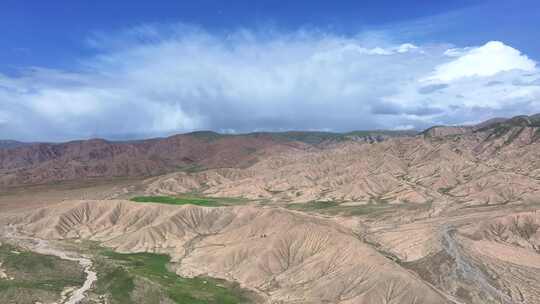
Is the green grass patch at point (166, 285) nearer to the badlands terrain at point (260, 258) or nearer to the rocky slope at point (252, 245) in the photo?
the badlands terrain at point (260, 258)

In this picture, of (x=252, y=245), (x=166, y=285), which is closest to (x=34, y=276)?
(x=166, y=285)

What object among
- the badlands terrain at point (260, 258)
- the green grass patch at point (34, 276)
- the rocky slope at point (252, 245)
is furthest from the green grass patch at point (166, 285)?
the green grass patch at point (34, 276)

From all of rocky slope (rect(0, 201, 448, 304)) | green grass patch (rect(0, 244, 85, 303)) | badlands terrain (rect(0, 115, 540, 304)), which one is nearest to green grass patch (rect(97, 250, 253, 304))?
badlands terrain (rect(0, 115, 540, 304))

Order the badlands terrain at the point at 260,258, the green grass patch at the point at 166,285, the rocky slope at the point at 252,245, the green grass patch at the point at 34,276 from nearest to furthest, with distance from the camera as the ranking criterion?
the green grass patch at the point at 34,276, the badlands terrain at the point at 260,258, the rocky slope at the point at 252,245, the green grass patch at the point at 166,285

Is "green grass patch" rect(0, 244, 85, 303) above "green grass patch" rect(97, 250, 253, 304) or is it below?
above

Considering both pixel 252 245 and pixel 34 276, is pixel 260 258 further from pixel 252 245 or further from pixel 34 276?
pixel 34 276

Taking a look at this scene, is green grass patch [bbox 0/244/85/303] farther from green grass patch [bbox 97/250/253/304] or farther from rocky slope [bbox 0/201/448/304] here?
rocky slope [bbox 0/201/448/304]

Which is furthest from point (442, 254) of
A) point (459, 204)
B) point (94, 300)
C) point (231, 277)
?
point (459, 204)

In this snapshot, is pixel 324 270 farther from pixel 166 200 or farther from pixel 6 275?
pixel 166 200
